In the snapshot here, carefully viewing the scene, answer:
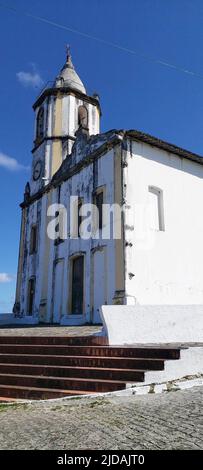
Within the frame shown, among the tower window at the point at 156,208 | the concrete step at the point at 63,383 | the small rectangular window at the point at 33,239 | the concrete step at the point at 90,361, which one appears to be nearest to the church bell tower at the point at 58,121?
the small rectangular window at the point at 33,239

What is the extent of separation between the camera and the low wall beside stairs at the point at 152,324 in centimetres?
744

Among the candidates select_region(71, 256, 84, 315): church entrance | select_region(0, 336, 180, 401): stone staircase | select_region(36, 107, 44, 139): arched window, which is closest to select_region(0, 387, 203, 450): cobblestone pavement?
select_region(0, 336, 180, 401): stone staircase

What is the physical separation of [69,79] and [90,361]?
1904 centimetres

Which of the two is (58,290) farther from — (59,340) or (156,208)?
(59,340)

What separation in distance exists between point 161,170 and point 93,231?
3.75 m

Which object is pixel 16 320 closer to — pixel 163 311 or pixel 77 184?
pixel 77 184

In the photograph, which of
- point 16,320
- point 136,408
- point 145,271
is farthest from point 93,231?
point 136,408

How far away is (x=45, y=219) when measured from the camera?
750 inches

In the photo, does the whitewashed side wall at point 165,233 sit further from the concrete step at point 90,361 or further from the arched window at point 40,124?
the arched window at point 40,124

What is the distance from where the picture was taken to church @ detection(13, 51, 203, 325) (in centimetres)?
1298

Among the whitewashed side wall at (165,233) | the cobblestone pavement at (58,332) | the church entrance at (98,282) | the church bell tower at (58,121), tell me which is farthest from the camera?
the church bell tower at (58,121)

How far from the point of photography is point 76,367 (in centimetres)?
668

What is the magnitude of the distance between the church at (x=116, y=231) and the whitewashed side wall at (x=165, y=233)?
0.04 meters

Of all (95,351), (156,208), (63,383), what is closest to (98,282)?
(156,208)
